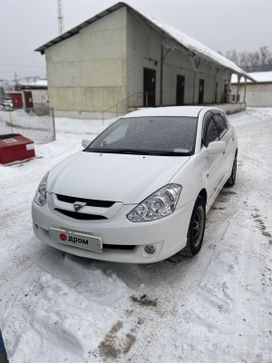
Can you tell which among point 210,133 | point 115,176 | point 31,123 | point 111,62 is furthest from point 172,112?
point 111,62

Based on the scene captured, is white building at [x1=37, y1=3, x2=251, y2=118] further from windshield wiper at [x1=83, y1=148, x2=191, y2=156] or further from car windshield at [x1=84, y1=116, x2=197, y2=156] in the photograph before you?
windshield wiper at [x1=83, y1=148, x2=191, y2=156]

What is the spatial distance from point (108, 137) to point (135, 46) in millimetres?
13934

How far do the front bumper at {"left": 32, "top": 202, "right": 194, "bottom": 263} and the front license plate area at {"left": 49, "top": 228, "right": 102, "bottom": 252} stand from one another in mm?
36

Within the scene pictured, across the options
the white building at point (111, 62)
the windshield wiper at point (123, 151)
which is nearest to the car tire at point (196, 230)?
the windshield wiper at point (123, 151)

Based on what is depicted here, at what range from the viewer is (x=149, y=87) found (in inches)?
728

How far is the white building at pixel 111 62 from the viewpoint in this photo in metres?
15.8

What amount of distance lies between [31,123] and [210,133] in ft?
37.0

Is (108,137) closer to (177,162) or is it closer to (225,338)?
(177,162)

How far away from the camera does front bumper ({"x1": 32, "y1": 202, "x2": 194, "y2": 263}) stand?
261cm

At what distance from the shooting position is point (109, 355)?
2.12 m

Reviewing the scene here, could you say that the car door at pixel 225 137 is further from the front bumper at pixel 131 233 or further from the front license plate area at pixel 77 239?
the front license plate area at pixel 77 239

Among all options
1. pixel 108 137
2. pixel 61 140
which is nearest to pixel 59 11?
pixel 61 140

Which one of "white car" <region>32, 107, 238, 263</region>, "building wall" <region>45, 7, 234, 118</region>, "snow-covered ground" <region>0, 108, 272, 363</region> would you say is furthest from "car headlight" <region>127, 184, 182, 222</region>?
"building wall" <region>45, 7, 234, 118</region>

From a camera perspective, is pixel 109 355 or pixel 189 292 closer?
pixel 109 355
